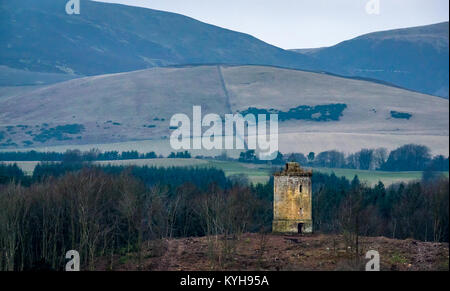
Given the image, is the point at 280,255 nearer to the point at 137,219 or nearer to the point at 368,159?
the point at 137,219

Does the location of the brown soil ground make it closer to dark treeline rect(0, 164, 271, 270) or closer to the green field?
dark treeline rect(0, 164, 271, 270)

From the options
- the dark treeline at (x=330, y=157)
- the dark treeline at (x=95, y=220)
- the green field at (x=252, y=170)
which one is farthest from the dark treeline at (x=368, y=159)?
the dark treeline at (x=95, y=220)

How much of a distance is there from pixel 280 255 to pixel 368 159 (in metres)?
107

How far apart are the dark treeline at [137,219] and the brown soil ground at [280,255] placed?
59 centimetres

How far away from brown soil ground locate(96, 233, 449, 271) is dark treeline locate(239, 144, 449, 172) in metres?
79.2

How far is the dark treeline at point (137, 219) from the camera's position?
60.7m

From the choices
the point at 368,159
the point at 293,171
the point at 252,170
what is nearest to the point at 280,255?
the point at 293,171

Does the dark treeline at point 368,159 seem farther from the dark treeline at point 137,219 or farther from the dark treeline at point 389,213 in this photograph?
the dark treeline at point 137,219

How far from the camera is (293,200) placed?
61781 millimetres

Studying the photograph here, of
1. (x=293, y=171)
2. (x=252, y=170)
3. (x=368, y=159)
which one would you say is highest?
(x=293, y=171)
